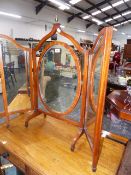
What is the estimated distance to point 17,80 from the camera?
5.63 ft

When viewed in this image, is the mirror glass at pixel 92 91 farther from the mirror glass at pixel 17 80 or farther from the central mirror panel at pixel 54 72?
the mirror glass at pixel 17 80

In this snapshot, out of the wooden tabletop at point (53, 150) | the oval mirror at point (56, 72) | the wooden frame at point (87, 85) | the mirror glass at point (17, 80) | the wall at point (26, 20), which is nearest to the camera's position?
the wooden frame at point (87, 85)

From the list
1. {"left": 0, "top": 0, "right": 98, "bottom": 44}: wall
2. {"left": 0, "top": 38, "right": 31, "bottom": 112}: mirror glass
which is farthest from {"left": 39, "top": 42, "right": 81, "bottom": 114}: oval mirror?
{"left": 0, "top": 0, "right": 98, "bottom": 44}: wall

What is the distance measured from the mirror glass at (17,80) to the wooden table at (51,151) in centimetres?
24

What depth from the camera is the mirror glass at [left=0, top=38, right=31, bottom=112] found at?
1405 millimetres

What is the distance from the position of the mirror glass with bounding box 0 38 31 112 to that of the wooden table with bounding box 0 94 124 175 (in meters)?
0.24

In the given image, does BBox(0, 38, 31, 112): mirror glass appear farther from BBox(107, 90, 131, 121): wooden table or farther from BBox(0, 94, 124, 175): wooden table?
BBox(107, 90, 131, 121): wooden table

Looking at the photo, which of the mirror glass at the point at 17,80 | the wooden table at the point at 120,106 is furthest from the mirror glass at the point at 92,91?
the mirror glass at the point at 17,80

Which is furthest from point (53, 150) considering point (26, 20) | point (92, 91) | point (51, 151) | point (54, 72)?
point (26, 20)

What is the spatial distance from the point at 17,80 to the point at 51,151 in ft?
3.13

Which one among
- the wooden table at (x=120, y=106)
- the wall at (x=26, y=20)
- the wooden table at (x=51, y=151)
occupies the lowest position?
the wooden table at (x=51, y=151)

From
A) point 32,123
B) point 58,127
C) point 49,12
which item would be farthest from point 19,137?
point 49,12

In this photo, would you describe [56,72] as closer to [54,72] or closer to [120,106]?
[54,72]

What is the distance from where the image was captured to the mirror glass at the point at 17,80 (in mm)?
1405
